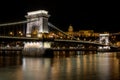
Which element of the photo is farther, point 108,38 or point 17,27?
point 108,38

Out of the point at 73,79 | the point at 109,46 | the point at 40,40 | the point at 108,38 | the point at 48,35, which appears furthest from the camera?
the point at 108,38

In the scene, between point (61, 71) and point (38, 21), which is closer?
point (61, 71)

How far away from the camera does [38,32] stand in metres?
46.7

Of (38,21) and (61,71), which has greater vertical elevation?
(38,21)

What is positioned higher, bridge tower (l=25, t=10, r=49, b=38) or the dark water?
bridge tower (l=25, t=10, r=49, b=38)

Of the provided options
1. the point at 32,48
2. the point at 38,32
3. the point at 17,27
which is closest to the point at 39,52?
the point at 32,48

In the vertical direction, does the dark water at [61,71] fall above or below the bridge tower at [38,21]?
below

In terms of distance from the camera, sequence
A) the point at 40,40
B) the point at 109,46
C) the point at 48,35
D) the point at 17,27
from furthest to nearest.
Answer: the point at 109,46, the point at 17,27, the point at 48,35, the point at 40,40

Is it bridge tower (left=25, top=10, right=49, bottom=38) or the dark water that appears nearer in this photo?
the dark water

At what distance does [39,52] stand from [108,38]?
41104mm

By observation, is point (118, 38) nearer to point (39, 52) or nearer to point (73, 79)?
point (39, 52)

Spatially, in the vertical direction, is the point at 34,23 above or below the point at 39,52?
above

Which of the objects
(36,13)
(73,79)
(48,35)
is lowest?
(73,79)

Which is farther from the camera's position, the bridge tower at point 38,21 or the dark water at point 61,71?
the bridge tower at point 38,21
